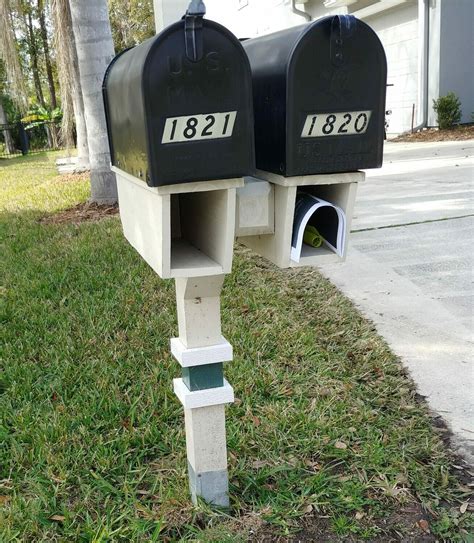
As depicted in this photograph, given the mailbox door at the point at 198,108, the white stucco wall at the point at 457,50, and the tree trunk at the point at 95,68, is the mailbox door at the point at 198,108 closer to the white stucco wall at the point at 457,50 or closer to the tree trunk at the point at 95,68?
the tree trunk at the point at 95,68

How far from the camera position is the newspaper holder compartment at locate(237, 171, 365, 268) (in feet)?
5.26

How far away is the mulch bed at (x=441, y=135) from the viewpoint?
39.4 ft

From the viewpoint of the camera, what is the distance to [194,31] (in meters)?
1.32

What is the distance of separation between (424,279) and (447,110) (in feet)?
31.7

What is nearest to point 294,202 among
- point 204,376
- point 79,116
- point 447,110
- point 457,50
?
point 204,376

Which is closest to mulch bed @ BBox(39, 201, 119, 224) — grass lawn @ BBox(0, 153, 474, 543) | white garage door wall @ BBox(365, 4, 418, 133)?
grass lawn @ BBox(0, 153, 474, 543)

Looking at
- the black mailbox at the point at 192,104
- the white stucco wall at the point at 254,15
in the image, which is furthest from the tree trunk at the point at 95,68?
the white stucco wall at the point at 254,15

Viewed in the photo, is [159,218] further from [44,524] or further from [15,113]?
[15,113]

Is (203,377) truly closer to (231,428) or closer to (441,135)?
(231,428)

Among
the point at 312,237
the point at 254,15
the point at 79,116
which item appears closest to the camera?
the point at 312,237

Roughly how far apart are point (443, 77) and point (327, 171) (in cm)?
1255

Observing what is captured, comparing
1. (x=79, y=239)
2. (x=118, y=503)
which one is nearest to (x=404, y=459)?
(x=118, y=503)

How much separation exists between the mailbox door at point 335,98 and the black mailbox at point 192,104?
136 mm

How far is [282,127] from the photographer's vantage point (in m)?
1.53
